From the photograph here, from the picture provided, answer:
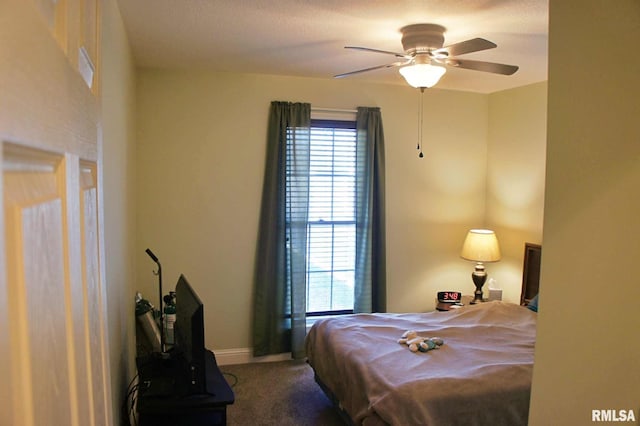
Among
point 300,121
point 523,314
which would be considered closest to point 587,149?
point 523,314

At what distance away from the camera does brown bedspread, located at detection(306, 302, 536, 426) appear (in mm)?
2283

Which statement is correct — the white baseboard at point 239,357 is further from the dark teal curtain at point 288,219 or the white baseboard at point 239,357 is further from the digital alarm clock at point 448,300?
the digital alarm clock at point 448,300

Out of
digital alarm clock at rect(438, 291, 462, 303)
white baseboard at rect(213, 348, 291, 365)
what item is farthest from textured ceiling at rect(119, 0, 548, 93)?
white baseboard at rect(213, 348, 291, 365)

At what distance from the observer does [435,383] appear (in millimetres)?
2350

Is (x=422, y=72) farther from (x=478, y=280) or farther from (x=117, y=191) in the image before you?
(x=478, y=280)

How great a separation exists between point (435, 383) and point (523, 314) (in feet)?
5.12

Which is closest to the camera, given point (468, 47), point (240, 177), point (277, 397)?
point (468, 47)

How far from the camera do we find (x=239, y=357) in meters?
4.13

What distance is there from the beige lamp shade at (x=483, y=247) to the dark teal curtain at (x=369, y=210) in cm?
86

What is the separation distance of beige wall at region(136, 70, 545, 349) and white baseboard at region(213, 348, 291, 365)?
0.06 m

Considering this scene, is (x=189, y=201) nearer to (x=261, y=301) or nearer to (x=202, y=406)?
(x=261, y=301)

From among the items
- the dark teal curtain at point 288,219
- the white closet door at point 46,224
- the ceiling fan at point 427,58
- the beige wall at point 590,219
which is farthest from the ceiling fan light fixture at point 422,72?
the white closet door at point 46,224

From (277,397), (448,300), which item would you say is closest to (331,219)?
(448,300)

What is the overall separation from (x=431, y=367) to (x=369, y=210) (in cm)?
197
